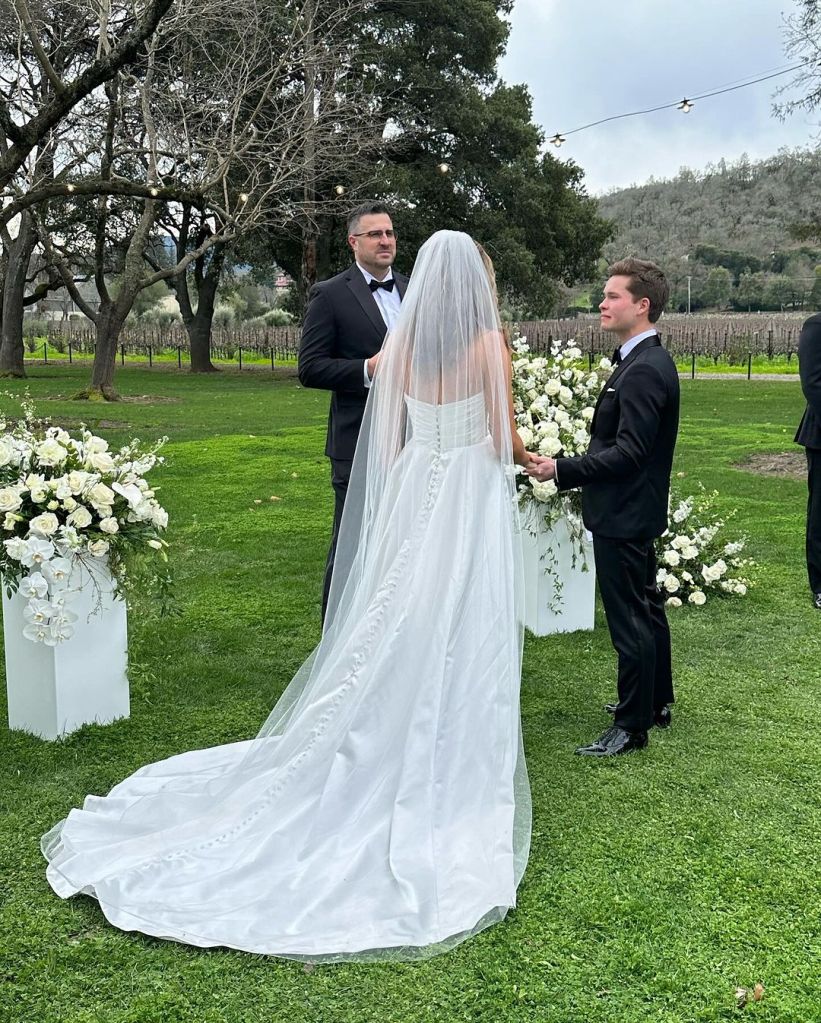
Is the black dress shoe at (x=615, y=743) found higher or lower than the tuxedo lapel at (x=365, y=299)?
lower

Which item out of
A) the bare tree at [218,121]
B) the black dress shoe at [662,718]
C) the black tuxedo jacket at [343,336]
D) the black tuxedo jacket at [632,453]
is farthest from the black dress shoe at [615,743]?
the bare tree at [218,121]

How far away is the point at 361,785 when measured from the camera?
354 cm

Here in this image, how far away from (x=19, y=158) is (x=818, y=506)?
850 centimetres

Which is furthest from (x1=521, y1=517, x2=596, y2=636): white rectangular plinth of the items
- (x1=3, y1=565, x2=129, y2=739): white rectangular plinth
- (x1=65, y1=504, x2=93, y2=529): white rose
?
(x1=65, y1=504, x2=93, y2=529): white rose

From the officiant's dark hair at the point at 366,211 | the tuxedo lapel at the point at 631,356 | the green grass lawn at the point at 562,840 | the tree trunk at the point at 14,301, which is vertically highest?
the tree trunk at the point at 14,301

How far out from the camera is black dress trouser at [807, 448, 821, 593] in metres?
6.82

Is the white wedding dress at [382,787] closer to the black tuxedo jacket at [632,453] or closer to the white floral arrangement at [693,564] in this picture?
the black tuxedo jacket at [632,453]

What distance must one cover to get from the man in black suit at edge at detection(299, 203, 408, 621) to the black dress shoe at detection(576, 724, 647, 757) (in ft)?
5.42

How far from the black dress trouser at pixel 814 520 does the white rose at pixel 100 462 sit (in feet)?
15.8

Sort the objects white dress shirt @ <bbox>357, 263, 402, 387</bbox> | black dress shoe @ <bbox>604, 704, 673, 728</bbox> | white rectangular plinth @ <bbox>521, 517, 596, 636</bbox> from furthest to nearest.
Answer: white rectangular plinth @ <bbox>521, 517, 596, 636</bbox>
white dress shirt @ <bbox>357, 263, 402, 387</bbox>
black dress shoe @ <bbox>604, 704, 673, 728</bbox>

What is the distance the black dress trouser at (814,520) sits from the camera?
6820mm

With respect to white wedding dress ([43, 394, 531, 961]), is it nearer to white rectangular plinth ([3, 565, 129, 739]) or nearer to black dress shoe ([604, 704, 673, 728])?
white rectangular plinth ([3, 565, 129, 739])

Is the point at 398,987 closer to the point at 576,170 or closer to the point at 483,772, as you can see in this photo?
the point at 483,772

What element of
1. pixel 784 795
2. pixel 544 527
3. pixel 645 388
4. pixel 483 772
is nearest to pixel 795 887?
pixel 784 795
